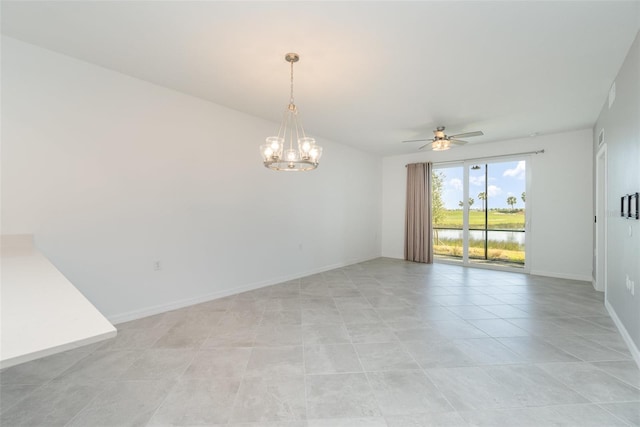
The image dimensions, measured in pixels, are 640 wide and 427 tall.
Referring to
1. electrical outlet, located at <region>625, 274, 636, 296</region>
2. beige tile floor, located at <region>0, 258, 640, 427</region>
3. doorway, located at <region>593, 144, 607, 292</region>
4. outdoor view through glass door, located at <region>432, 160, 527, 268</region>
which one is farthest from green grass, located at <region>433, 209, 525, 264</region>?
electrical outlet, located at <region>625, 274, 636, 296</region>

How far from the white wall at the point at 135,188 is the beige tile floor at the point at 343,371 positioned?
0.56m

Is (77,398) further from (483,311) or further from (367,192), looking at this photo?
(367,192)

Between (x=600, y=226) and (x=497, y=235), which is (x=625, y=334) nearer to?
(x=600, y=226)

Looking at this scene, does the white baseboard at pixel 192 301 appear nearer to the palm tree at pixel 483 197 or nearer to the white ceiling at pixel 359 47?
the white ceiling at pixel 359 47

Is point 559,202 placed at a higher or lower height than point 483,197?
lower

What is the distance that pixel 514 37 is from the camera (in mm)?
2295

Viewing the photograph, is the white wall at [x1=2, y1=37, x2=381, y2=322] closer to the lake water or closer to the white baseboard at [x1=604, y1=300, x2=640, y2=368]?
the lake water

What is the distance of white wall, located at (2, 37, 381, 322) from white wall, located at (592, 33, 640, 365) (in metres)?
4.15

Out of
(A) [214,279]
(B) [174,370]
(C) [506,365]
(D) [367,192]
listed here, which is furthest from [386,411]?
(D) [367,192]

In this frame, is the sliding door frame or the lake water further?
the lake water

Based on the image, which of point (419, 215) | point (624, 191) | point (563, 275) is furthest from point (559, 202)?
point (624, 191)

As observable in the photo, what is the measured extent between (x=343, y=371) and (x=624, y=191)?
3.16 metres

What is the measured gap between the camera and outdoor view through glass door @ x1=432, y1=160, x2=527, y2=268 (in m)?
5.63

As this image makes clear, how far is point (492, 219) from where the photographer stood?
5.89 metres
